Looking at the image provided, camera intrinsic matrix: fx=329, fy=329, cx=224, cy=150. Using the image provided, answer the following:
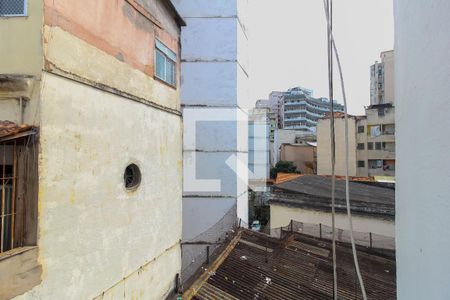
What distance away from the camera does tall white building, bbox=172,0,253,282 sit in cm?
1183

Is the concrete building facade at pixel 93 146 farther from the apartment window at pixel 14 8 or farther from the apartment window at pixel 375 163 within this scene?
the apartment window at pixel 375 163

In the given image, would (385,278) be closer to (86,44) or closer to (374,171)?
(86,44)

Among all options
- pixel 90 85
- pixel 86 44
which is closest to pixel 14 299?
pixel 90 85

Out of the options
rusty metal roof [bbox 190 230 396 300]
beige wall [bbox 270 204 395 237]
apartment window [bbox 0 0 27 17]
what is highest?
apartment window [bbox 0 0 27 17]

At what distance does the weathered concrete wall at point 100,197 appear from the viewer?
400 centimetres

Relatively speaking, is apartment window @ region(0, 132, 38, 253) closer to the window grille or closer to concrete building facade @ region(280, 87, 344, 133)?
the window grille

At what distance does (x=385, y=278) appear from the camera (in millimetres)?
8211

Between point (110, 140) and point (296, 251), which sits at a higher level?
point (110, 140)

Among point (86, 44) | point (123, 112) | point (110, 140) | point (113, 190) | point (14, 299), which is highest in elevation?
point (86, 44)

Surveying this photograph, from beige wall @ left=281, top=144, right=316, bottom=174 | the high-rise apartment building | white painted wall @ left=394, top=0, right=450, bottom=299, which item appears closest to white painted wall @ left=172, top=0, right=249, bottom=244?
white painted wall @ left=394, top=0, right=450, bottom=299

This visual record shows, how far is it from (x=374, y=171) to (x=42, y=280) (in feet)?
111

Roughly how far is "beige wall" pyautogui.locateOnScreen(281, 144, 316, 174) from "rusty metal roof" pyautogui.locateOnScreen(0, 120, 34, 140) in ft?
128

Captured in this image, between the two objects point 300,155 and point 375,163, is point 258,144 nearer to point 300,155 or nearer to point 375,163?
point 300,155

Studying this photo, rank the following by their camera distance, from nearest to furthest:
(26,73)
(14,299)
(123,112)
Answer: (14,299) → (26,73) → (123,112)
